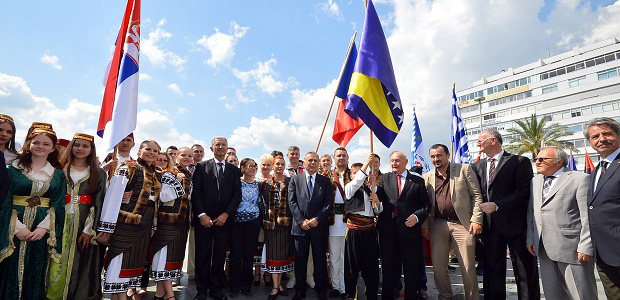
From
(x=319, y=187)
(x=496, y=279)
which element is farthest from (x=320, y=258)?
(x=496, y=279)

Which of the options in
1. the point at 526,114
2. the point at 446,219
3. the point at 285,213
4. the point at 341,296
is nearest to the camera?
the point at 446,219

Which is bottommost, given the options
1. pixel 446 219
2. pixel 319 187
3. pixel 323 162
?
pixel 446 219

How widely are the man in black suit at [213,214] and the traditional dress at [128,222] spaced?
0.70 metres

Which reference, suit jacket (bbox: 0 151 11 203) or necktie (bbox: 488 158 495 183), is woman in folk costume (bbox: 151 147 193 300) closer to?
suit jacket (bbox: 0 151 11 203)

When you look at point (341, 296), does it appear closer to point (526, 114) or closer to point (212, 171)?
point (212, 171)

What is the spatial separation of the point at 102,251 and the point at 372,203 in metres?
3.62

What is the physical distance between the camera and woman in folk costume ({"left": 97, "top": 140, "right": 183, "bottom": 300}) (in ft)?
12.3

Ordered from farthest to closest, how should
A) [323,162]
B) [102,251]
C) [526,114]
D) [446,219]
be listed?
[526,114], [323,162], [446,219], [102,251]

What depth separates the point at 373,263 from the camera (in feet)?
14.9

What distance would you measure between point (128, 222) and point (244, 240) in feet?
5.61

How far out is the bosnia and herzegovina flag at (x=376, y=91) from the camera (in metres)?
4.83

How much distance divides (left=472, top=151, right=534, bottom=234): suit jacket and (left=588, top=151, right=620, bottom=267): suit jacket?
786 mm

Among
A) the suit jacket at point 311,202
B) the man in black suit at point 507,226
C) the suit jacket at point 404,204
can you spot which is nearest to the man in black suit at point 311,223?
the suit jacket at point 311,202

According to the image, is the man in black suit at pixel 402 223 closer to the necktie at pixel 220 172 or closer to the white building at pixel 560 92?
the necktie at pixel 220 172
